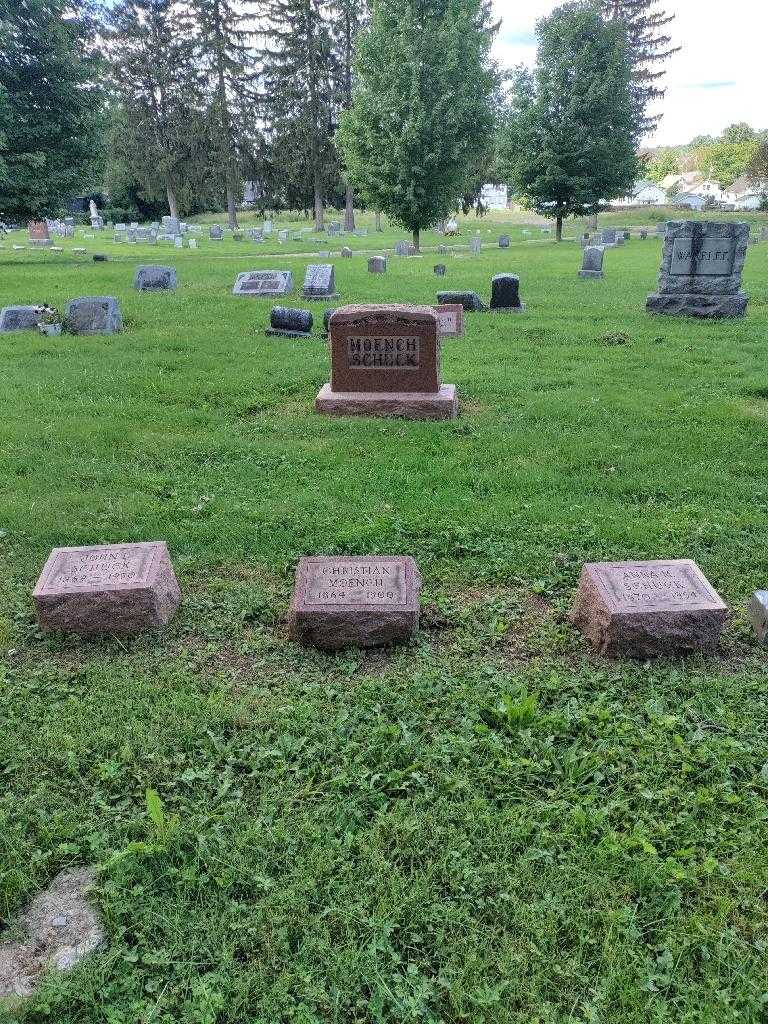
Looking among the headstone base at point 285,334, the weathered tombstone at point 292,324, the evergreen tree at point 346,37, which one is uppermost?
the evergreen tree at point 346,37

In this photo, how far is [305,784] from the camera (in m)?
3.30

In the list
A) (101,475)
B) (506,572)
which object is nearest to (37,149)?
(101,475)

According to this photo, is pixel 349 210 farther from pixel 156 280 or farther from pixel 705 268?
pixel 705 268

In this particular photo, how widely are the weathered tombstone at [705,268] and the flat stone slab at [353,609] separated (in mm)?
12598

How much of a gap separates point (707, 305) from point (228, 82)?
37811mm

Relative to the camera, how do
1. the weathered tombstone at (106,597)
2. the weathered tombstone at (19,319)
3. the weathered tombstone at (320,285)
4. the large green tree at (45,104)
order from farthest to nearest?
the large green tree at (45,104) < the weathered tombstone at (320,285) < the weathered tombstone at (19,319) < the weathered tombstone at (106,597)

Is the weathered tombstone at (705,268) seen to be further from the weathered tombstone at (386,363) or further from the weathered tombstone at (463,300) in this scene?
the weathered tombstone at (386,363)

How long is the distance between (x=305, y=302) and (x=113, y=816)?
1430cm

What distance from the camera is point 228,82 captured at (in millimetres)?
42125

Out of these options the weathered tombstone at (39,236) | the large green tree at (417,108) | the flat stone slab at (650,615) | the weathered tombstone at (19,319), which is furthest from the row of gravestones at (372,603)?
the weathered tombstone at (39,236)

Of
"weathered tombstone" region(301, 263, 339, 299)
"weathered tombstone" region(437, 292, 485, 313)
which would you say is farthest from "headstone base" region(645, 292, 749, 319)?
"weathered tombstone" region(301, 263, 339, 299)

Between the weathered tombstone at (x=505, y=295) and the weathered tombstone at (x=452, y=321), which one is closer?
the weathered tombstone at (x=452, y=321)

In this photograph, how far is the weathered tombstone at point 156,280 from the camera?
57.3ft

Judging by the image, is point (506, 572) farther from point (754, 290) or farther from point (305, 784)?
point (754, 290)
